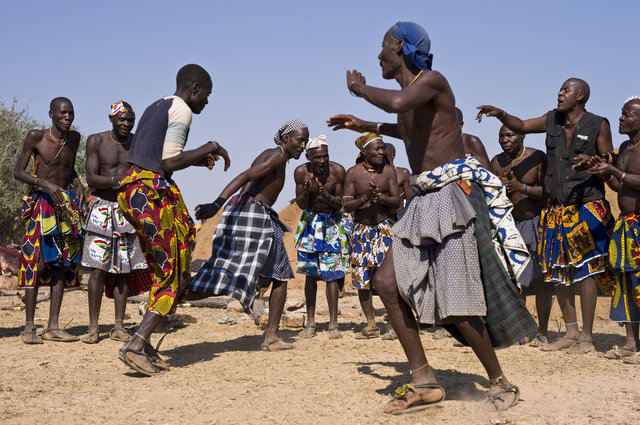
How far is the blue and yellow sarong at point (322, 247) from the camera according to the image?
7703 mm

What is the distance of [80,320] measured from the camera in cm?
829

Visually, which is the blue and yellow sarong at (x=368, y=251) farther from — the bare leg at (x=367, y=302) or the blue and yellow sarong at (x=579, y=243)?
the blue and yellow sarong at (x=579, y=243)

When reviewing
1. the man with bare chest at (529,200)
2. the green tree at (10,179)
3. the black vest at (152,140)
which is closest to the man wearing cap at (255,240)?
the black vest at (152,140)

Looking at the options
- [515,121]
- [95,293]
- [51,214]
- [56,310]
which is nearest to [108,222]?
[51,214]

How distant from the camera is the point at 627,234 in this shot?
589cm

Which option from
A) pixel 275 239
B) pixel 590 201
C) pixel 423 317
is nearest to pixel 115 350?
pixel 275 239

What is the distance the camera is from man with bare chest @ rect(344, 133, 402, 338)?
7.42m

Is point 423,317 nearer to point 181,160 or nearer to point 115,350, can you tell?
point 181,160

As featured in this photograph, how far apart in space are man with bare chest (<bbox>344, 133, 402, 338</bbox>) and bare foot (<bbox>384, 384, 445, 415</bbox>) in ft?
10.5

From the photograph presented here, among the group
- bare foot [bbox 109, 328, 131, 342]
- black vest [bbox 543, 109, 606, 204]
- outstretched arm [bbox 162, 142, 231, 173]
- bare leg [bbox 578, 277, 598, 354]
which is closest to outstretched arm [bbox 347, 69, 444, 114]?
outstretched arm [bbox 162, 142, 231, 173]

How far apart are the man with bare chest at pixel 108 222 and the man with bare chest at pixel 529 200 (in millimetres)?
3926

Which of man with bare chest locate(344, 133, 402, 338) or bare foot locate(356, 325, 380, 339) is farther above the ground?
man with bare chest locate(344, 133, 402, 338)

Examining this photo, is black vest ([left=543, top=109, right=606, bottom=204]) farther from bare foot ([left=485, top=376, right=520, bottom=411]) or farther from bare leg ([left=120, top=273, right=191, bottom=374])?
bare leg ([left=120, top=273, right=191, bottom=374])

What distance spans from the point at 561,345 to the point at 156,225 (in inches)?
159
